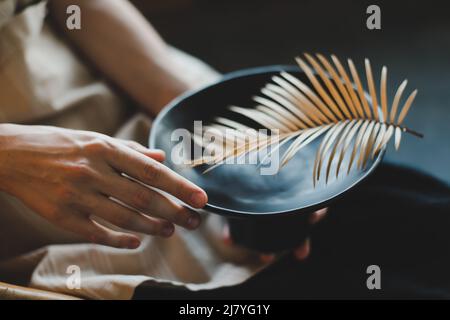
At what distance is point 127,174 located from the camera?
0.48 m

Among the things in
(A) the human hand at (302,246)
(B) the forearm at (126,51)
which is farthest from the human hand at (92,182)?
(B) the forearm at (126,51)

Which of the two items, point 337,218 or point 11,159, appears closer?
point 11,159

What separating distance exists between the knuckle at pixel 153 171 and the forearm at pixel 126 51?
0.92ft

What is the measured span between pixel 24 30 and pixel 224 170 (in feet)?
1.06

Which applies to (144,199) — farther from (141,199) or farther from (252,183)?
(252,183)

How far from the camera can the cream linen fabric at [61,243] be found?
1.93 ft

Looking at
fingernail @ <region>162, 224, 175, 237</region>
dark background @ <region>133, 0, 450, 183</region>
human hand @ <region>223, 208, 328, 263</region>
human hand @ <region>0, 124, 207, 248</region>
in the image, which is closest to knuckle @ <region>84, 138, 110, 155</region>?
human hand @ <region>0, 124, 207, 248</region>

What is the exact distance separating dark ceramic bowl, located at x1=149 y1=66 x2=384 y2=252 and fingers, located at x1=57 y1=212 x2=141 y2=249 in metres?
0.10

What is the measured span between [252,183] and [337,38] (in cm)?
58

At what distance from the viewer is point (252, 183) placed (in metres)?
0.56

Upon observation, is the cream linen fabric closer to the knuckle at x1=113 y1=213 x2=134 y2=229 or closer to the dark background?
the knuckle at x1=113 y1=213 x2=134 y2=229

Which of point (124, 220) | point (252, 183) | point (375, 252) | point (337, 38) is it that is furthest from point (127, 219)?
point (337, 38)
